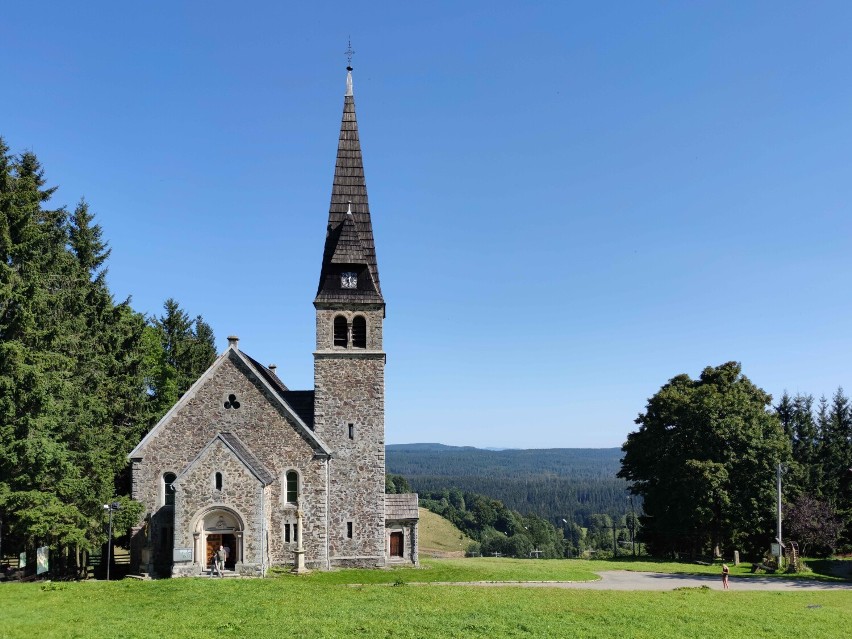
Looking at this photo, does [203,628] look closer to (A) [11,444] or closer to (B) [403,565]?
(A) [11,444]

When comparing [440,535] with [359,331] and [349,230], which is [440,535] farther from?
[349,230]

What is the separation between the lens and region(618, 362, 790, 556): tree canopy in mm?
41312

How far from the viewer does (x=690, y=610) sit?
21.9 metres

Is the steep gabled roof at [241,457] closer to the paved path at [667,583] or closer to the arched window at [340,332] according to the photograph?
the arched window at [340,332]

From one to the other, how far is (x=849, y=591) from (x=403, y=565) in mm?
19372

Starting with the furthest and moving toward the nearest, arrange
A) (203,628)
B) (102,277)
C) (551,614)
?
(102,277) < (551,614) < (203,628)

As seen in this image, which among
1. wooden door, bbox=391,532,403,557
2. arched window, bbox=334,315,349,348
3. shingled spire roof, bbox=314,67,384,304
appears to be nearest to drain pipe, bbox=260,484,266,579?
wooden door, bbox=391,532,403,557

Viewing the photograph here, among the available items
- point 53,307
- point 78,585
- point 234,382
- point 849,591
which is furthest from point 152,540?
point 849,591

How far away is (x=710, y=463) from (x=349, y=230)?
2555cm

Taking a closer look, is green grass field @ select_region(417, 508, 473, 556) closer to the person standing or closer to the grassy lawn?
the grassy lawn

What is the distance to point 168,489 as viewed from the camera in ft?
104

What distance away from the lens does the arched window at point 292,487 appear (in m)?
32.1

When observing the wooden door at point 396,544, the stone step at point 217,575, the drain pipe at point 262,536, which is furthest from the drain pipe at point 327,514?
the stone step at point 217,575

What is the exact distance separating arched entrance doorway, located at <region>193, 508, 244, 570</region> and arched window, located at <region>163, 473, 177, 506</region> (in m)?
2.78
